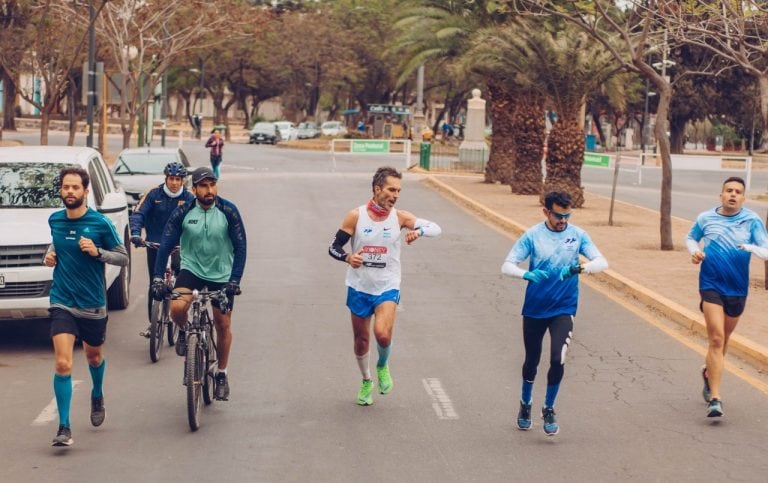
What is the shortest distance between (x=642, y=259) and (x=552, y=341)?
11164mm

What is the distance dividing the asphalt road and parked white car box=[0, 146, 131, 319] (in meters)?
0.50

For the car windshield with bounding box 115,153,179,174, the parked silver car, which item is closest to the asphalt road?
the parked silver car

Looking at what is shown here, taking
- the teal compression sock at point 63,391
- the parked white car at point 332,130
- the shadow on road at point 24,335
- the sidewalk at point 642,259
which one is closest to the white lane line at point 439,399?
the teal compression sock at point 63,391

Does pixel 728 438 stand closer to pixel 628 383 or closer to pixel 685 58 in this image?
pixel 628 383

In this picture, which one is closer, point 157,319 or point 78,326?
point 78,326

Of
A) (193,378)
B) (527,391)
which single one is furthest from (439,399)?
(193,378)

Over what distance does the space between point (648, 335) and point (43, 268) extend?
642 cm

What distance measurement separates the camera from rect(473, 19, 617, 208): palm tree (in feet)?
91.6

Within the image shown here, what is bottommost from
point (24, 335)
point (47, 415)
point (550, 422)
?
point (24, 335)

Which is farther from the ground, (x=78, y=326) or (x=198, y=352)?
(x=78, y=326)

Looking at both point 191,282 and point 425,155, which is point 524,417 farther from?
point 425,155

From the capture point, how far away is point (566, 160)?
94.0 ft

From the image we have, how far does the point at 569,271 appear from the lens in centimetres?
838

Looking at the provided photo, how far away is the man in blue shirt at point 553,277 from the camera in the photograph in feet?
27.8
